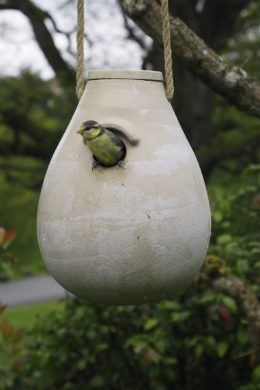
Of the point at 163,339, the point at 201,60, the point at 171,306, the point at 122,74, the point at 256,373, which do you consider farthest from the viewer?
the point at 163,339

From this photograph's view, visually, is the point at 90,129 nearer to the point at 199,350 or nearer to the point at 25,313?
the point at 199,350

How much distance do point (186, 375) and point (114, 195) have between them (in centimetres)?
199

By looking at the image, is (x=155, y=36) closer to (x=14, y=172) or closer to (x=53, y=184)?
(x=53, y=184)

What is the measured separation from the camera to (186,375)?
124 inches

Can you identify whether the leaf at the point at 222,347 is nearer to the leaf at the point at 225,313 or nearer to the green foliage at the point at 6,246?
the leaf at the point at 225,313

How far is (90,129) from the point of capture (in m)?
1.61

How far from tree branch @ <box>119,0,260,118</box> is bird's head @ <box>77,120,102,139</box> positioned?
2.84ft

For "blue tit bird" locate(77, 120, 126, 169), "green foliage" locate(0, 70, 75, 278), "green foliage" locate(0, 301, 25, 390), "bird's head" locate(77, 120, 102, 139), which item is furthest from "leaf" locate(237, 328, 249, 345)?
"green foliage" locate(0, 70, 75, 278)

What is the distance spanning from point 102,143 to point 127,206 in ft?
0.73

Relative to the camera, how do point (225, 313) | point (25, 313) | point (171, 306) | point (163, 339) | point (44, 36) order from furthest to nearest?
point (25, 313) < point (44, 36) < point (163, 339) < point (171, 306) < point (225, 313)

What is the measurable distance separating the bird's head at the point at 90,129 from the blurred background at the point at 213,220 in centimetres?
106

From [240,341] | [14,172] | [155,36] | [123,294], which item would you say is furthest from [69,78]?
[123,294]

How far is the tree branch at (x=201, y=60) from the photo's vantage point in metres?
2.27

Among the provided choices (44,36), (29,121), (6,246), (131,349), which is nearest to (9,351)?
(131,349)
